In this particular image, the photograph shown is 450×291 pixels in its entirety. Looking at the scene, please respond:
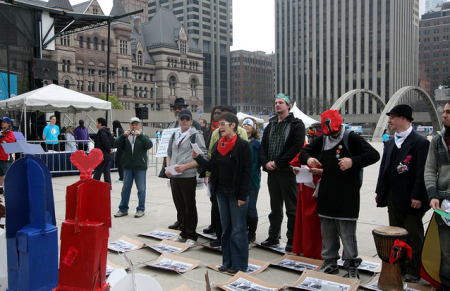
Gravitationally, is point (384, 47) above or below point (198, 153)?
above

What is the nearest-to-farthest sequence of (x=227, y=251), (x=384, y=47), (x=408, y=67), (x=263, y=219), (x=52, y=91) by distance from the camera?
(x=227, y=251) < (x=263, y=219) < (x=52, y=91) < (x=384, y=47) < (x=408, y=67)

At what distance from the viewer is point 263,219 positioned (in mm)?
7504

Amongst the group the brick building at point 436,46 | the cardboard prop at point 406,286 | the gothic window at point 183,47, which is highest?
the brick building at point 436,46

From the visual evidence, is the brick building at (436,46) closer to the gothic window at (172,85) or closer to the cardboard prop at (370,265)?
the gothic window at (172,85)

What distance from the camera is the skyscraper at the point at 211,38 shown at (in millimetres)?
134375

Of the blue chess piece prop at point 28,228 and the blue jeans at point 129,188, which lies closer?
the blue chess piece prop at point 28,228

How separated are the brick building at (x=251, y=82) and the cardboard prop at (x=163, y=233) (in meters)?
135

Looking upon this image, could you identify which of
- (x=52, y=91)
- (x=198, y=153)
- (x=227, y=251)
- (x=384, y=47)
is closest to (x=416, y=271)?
(x=227, y=251)

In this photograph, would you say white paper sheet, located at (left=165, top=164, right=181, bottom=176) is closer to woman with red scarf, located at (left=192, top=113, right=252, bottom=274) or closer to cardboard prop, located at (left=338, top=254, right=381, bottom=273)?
woman with red scarf, located at (left=192, top=113, right=252, bottom=274)

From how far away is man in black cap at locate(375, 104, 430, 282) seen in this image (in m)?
4.23

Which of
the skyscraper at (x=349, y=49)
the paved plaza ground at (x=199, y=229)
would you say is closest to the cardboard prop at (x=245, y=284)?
the paved plaza ground at (x=199, y=229)

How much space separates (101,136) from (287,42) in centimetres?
14237

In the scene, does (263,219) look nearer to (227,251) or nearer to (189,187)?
(189,187)

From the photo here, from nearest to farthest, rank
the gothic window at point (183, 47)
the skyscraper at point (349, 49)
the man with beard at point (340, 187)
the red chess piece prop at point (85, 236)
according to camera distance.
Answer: the red chess piece prop at point (85, 236) < the man with beard at point (340, 187) < the gothic window at point (183, 47) < the skyscraper at point (349, 49)
